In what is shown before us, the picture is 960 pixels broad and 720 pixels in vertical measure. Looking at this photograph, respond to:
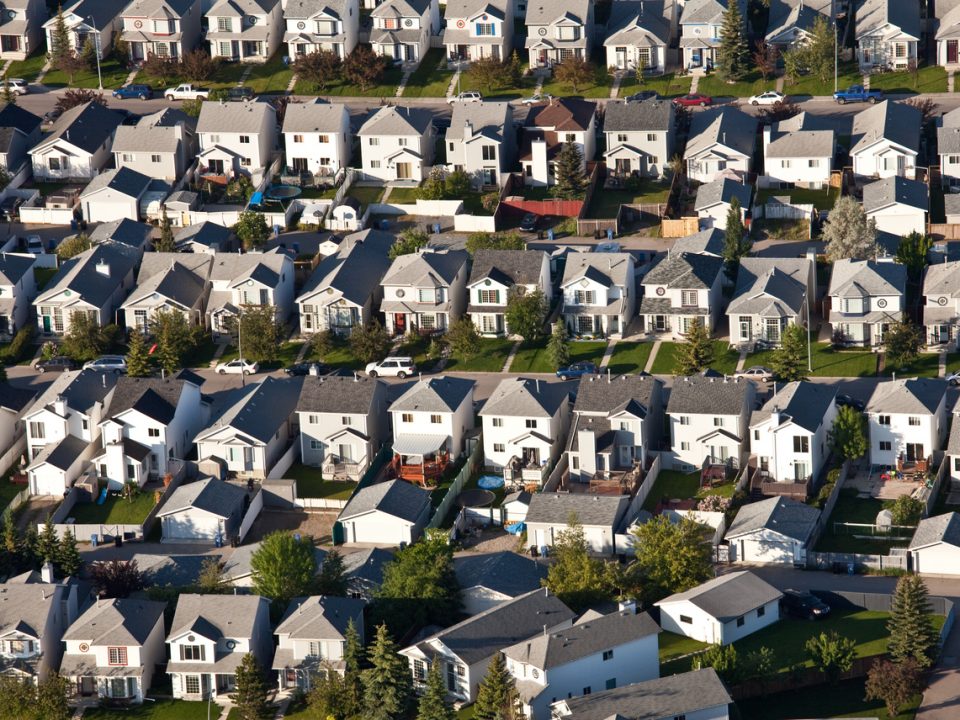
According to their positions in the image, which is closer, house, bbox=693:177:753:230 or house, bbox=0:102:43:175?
house, bbox=693:177:753:230

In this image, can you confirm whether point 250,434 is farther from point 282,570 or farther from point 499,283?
point 499,283

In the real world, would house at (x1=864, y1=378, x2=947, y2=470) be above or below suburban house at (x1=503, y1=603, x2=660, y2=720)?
above

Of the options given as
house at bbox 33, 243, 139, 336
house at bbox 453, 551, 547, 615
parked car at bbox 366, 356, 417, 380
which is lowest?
house at bbox 453, 551, 547, 615

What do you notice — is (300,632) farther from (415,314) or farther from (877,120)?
(877,120)

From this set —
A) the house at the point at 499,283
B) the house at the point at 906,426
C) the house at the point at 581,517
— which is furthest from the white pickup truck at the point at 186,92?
the house at the point at 906,426

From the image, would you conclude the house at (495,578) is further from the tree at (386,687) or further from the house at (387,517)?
the tree at (386,687)

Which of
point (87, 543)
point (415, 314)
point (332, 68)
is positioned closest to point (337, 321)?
point (415, 314)

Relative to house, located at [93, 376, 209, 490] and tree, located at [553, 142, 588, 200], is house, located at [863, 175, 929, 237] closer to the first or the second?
tree, located at [553, 142, 588, 200]

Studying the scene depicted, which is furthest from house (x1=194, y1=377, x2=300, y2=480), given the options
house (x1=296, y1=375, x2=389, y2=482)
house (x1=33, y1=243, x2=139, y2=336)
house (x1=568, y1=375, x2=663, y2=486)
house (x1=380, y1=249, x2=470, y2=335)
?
house (x1=33, y1=243, x2=139, y2=336)
